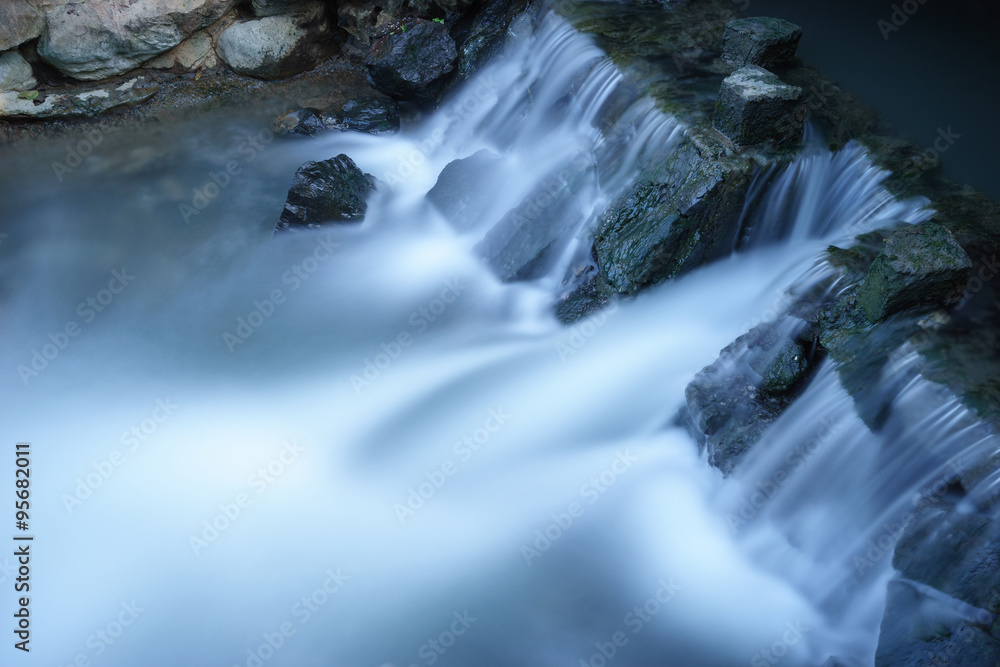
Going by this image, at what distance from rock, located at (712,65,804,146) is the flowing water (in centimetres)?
32

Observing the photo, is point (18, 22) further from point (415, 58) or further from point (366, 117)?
point (415, 58)

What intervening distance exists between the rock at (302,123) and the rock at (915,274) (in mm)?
5485

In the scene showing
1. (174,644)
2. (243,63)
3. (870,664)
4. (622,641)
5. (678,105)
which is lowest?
(174,644)

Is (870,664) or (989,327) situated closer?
(870,664)

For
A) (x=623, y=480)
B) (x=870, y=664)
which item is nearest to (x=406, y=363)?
(x=623, y=480)

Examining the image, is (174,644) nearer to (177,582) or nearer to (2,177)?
(177,582)

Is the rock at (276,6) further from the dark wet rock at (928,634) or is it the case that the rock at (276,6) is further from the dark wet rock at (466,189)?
the dark wet rock at (928,634)

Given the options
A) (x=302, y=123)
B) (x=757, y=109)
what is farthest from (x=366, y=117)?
(x=757, y=109)

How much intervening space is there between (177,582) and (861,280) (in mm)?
4602

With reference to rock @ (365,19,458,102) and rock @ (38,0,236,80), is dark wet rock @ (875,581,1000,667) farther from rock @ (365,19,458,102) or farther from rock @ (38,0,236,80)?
rock @ (38,0,236,80)

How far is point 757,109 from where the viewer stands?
530 cm

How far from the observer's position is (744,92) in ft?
17.3

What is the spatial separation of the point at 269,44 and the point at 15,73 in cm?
246

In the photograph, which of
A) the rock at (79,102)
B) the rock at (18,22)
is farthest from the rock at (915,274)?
the rock at (18,22)
